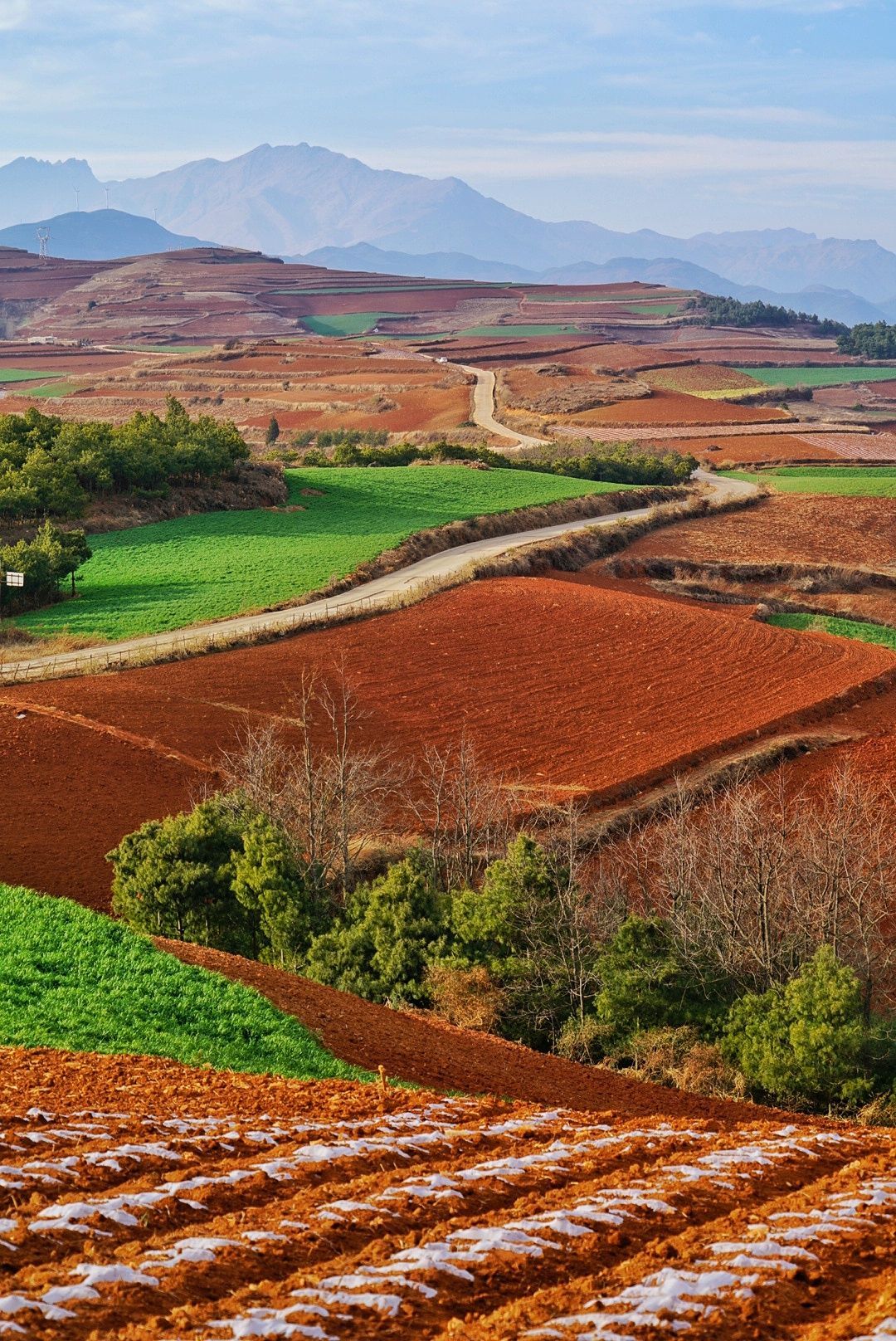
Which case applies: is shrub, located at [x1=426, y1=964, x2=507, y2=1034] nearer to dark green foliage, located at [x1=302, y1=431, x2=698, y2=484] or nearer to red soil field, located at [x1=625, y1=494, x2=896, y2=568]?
red soil field, located at [x1=625, y1=494, x2=896, y2=568]

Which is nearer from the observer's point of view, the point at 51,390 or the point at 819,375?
the point at 51,390

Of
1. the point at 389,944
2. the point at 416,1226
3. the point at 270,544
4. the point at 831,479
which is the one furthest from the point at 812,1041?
the point at 831,479

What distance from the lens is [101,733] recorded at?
3822 cm

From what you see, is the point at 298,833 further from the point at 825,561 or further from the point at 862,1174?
the point at 825,561

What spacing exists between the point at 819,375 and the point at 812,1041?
156 metres

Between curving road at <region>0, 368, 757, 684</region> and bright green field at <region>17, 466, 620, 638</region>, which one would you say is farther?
bright green field at <region>17, 466, 620, 638</region>

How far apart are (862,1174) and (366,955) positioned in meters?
14.8

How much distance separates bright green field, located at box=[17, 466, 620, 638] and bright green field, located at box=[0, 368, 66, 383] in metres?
81.8

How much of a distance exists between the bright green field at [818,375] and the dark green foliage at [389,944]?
451 ft

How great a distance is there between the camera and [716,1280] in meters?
9.63

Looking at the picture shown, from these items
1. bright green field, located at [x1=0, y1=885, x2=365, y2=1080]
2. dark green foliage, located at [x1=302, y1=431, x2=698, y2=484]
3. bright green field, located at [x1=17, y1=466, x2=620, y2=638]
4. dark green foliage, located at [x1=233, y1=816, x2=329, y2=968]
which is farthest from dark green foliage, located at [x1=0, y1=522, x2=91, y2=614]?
dark green foliage, located at [x1=302, y1=431, x2=698, y2=484]

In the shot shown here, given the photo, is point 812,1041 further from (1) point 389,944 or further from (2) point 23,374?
(2) point 23,374

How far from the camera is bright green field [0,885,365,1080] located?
19.0 m

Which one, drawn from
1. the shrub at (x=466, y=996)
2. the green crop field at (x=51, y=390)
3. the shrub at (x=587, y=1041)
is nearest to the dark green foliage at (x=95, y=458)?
the shrub at (x=466, y=996)
